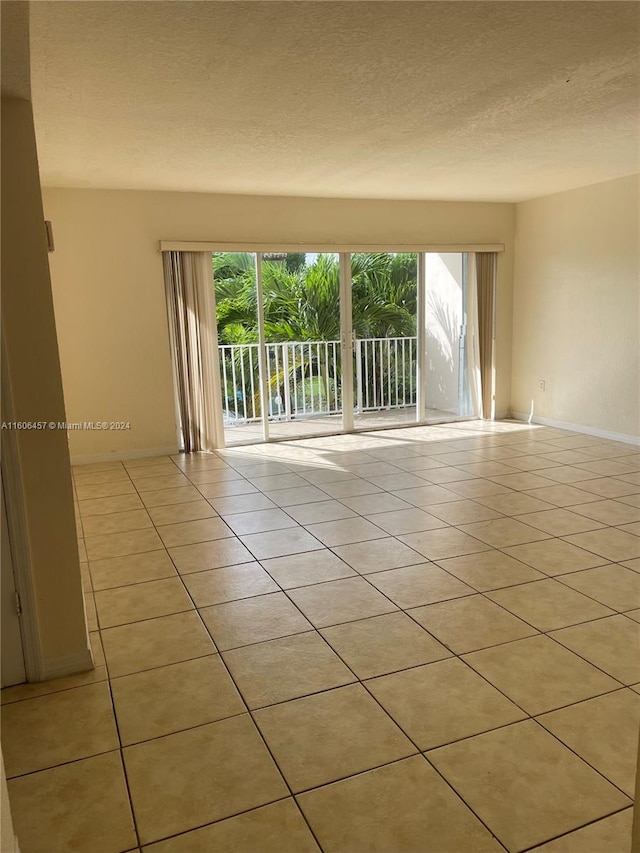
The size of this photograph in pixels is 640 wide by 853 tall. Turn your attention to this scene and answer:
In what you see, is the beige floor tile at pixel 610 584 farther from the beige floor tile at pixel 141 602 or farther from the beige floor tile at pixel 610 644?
the beige floor tile at pixel 141 602

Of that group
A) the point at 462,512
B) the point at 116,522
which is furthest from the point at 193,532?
the point at 462,512

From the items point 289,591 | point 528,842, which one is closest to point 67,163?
point 289,591

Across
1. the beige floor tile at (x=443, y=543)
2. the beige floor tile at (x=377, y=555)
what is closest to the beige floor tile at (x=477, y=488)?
the beige floor tile at (x=443, y=543)

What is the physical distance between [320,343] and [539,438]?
2521 millimetres

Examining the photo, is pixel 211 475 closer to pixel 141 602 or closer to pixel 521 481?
pixel 141 602

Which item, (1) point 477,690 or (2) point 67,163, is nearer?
(1) point 477,690

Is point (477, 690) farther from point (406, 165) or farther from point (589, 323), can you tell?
point (589, 323)

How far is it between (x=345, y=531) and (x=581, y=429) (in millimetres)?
3642

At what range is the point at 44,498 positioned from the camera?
223cm

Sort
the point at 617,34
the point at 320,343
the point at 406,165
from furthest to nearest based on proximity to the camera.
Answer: the point at 320,343, the point at 406,165, the point at 617,34

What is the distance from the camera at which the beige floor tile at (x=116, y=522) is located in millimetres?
3840

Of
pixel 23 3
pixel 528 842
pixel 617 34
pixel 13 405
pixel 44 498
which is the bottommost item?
pixel 528 842

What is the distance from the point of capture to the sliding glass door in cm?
646

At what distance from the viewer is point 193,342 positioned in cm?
578
